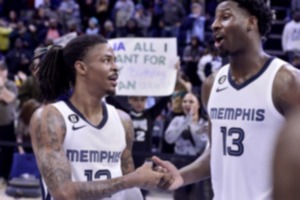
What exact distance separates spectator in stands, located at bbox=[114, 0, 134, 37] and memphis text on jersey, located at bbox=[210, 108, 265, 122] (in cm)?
1490

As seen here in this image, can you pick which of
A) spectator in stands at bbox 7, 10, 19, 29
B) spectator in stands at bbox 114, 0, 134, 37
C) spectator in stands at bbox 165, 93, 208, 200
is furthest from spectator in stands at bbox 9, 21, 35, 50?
spectator in stands at bbox 165, 93, 208, 200

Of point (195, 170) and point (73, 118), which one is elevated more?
point (73, 118)

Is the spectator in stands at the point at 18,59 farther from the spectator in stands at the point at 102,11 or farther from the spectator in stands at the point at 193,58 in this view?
the spectator in stands at the point at 193,58

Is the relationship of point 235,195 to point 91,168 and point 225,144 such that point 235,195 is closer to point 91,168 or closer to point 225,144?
point 225,144

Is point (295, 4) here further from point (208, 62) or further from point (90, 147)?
point (90, 147)

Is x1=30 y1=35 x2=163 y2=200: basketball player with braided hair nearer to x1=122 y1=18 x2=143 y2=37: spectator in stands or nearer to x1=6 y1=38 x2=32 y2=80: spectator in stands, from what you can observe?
x1=6 y1=38 x2=32 y2=80: spectator in stands

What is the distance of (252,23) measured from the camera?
3703 mm

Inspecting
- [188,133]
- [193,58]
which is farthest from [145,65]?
[193,58]

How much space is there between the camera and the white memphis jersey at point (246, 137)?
11.5ft

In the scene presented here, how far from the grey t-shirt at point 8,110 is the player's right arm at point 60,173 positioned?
648cm

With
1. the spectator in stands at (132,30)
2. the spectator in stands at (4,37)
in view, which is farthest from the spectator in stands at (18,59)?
the spectator in stands at (132,30)

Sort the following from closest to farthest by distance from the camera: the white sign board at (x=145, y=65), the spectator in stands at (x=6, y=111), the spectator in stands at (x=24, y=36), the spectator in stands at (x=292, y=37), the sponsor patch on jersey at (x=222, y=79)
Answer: the sponsor patch on jersey at (x=222, y=79) < the white sign board at (x=145, y=65) < the spectator in stands at (x=6, y=111) < the spectator in stands at (x=292, y=37) < the spectator in stands at (x=24, y=36)

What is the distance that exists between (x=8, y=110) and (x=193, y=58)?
620cm

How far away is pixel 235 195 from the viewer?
140 inches
